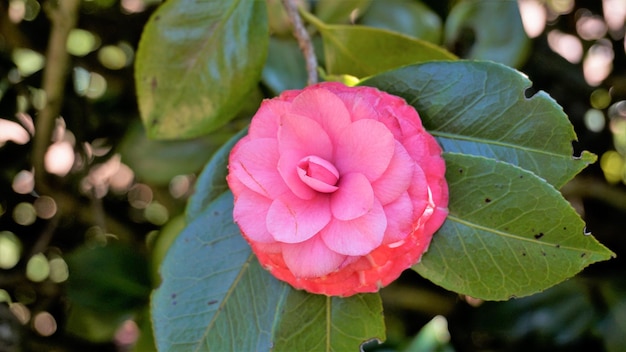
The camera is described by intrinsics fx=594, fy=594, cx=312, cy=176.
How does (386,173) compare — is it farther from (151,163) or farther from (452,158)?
(151,163)

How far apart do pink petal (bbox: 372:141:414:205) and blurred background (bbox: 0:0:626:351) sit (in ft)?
1.16

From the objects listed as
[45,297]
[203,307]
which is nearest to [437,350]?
[203,307]

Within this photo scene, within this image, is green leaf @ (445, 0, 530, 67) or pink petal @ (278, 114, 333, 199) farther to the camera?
green leaf @ (445, 0, 530, 67)

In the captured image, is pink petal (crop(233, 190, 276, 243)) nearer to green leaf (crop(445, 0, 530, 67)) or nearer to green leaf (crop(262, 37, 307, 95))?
green leaf (crop(262, 37, 307, 95))

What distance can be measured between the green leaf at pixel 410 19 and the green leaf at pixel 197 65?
0.73ft

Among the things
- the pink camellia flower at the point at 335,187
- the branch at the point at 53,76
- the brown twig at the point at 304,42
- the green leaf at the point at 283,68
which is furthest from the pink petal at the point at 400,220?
the branch at the point at 53,76

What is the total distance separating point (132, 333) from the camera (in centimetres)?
121

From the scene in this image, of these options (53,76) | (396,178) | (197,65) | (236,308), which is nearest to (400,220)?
(396,178)

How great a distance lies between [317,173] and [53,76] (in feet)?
1.66

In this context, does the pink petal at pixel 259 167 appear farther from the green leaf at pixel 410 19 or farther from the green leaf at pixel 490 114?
the green leaf at pixel 410 19

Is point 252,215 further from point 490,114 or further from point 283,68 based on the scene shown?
point 283,68

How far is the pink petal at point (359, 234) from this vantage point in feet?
1.22

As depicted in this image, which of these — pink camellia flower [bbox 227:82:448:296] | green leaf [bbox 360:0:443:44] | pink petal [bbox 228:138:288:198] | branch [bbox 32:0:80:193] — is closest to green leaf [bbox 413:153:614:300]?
pink camellia flower [bbox 227:82:448:296]

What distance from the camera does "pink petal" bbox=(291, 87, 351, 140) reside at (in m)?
0.40
